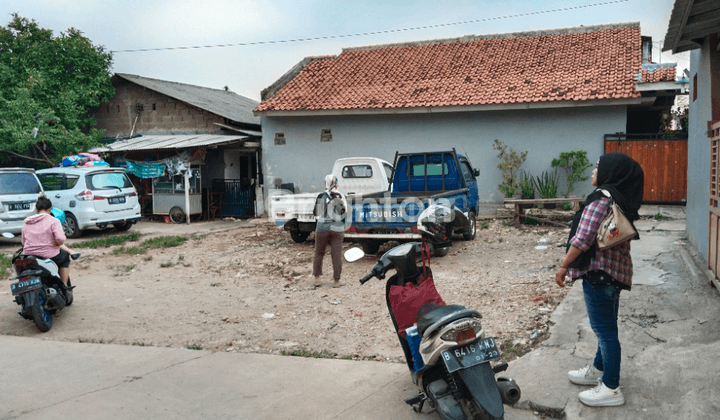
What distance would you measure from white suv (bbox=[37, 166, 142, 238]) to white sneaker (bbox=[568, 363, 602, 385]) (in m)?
12.5

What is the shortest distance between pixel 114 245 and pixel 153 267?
121 inches

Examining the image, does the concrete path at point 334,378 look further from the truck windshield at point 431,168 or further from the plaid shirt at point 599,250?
the truck windshield at point 431,168

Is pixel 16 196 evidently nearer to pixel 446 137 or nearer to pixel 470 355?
pixel 446 137

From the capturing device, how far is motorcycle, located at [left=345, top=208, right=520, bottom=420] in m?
2.97

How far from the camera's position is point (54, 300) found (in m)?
6.27

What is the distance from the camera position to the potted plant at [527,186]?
1507 centimetres

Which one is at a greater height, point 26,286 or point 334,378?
point 26,286

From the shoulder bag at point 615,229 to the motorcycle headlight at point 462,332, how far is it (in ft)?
3.03

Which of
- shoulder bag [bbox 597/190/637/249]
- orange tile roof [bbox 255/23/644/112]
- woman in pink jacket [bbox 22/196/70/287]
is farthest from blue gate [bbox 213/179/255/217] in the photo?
shoulder bag [bbox 597/190/637/249]

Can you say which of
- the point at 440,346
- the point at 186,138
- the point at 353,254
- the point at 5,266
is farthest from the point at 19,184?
the point at 440,346

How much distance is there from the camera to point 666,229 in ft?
34.0

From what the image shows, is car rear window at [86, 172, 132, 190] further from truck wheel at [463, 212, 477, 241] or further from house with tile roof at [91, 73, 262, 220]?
truck wheel at [463, 212, 477, 241]

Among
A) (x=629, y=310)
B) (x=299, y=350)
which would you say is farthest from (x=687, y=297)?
(x=299, y=350)

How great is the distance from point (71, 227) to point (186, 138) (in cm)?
560
